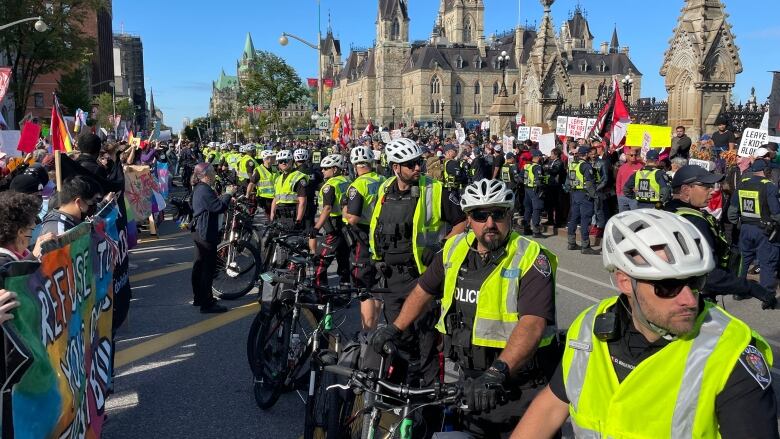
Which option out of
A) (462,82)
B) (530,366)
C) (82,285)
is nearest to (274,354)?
(82,285)

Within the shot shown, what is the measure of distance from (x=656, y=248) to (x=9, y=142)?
15.2 m

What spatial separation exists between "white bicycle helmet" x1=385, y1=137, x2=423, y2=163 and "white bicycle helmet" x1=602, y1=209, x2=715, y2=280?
12.3ft

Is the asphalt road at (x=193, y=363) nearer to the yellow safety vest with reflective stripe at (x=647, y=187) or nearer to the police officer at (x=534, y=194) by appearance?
the yellow safety vest with reflective stripe at (x=647, y=187)

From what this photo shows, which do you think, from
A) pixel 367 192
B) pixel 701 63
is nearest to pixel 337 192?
pixel 367 192

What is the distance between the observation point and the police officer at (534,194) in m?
15.3

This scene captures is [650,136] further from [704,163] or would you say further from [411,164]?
[411,164]

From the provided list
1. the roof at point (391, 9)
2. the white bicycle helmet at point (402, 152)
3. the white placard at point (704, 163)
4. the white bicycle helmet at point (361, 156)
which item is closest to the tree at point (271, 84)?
the white placard at point (704, 163)

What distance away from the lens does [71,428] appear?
3.52 meters

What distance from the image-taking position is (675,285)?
6.93 feet

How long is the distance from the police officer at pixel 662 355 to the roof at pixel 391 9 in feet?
472

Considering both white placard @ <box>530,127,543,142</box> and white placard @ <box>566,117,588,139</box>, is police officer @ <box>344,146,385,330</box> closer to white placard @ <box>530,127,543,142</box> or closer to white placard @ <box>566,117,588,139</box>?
white placard @ <box>566,117,588,139</box>

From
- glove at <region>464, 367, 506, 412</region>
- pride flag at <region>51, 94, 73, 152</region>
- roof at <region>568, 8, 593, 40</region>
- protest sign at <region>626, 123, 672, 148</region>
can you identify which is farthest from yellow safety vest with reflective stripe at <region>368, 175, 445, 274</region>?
roof at <region>568, 8, 593, 40</region>

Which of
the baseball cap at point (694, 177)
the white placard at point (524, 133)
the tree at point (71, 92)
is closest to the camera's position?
the baseball cap at point (694, 177)

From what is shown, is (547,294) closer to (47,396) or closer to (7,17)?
(47,396)
